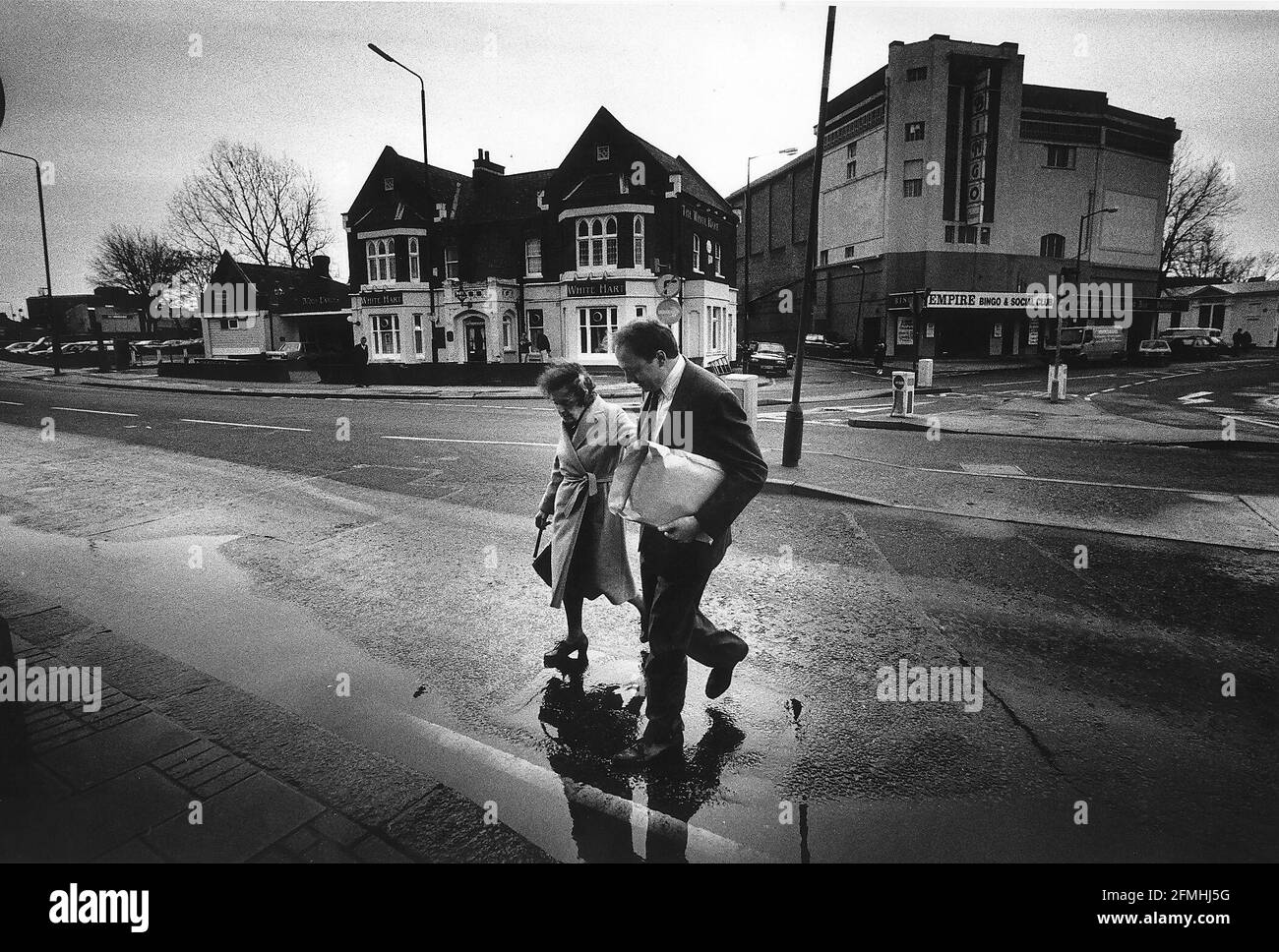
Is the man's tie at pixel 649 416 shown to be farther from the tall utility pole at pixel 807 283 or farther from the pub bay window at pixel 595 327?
the pub bay window at pixel 595 327

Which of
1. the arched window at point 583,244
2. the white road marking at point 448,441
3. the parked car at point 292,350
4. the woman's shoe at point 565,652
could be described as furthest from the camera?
the parked car at point 292,350

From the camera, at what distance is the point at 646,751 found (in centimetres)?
333

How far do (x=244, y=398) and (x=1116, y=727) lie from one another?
25.7 metres

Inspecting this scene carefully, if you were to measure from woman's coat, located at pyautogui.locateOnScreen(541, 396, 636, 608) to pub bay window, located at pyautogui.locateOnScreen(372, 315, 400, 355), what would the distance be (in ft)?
123

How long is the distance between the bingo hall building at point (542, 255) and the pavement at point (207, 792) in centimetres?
2885

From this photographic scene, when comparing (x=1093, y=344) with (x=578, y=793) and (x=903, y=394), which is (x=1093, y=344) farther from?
(x=578, y=793)

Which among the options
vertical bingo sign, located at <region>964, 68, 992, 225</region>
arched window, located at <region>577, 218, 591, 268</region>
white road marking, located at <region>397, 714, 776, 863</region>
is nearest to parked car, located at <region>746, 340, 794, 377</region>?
arched window, located at <region>577, 218, 591, 268</region>

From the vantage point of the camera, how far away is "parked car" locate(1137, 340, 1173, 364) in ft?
135

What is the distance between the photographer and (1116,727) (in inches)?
140

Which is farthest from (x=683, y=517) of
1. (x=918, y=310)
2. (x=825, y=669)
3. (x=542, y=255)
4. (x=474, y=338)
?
(x=918, y=310)

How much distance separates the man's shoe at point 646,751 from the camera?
3.31 metres

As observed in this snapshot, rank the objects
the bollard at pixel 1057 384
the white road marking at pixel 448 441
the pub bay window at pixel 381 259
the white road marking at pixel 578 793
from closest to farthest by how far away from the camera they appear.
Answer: the white road marking at pixel 578 793, the white road marking at pixel 448 441, the bollard at pixel 1057 384, the pub bay window at pixel 381 259

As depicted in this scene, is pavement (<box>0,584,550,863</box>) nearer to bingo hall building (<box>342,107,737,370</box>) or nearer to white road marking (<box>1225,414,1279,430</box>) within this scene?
white road marking (<box>1225,414,1279,430</box>)

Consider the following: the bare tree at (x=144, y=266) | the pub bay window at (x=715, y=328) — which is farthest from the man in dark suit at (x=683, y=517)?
the bare tree at (x=144, y=266)
